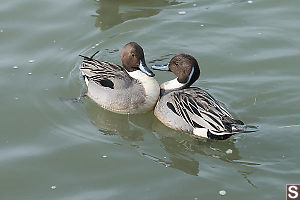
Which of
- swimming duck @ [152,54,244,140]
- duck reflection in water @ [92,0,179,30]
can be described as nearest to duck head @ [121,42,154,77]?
swimming duck @ [152,54,244,140]

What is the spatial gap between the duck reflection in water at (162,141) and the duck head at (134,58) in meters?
0.70

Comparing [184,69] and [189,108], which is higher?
[184,69]

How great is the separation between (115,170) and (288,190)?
7.21 feet

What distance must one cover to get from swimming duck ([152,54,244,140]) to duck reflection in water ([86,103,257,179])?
14 cm

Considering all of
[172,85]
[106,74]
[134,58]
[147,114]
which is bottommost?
[147,114]

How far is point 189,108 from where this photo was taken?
8289 mm

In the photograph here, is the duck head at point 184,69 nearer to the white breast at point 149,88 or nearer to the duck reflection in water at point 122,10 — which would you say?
the white breast at point 149,88

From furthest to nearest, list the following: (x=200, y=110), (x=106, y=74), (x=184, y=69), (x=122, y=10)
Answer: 1. (x=122, y=10)
2. (x=106, y=74)
3. (x=184, y=69)
4. (x=200, y=110)

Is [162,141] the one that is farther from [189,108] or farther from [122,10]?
[122,10]

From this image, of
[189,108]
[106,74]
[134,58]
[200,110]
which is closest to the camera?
[200,110]

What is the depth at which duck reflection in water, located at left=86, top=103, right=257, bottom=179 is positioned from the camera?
7.89 metres

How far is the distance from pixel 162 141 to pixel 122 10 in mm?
4340

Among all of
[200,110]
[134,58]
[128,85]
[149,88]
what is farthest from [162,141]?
[134,58]

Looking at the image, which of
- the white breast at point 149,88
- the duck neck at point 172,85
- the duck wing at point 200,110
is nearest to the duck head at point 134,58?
the white breast at point 149,88
